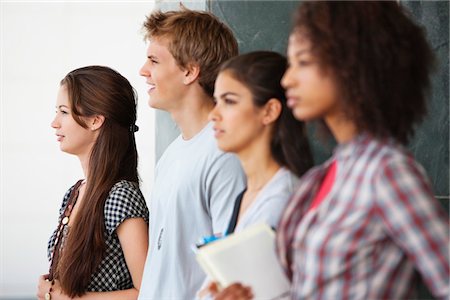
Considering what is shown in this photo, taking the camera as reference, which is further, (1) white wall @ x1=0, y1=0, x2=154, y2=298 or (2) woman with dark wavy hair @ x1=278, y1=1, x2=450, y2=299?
(1) white wall @ x1=0, y1=0, x2=154, y2=298

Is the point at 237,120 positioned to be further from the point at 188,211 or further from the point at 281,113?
the point at 188,211

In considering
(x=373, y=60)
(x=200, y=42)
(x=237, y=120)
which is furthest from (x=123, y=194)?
(x=373, y=60)

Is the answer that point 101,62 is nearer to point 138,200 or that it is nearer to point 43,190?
point 43,190

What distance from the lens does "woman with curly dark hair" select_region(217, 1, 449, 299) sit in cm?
158

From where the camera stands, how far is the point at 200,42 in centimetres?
276

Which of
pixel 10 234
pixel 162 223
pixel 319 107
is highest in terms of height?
pixel 319 107

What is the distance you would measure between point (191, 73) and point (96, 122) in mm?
626

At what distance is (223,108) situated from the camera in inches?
87.3

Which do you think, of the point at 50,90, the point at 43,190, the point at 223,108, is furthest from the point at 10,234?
the point at 223,108

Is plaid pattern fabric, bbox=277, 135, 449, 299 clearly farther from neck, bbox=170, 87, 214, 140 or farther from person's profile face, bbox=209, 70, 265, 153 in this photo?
neck, bbox=170, 87, 214, 140

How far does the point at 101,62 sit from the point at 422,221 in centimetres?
546

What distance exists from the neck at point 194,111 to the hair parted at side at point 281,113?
0.54 meters

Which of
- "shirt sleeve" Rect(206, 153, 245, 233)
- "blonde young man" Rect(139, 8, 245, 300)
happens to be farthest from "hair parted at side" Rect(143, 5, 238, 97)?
"shirt sleeve" Rect(206, 153, 245, 233)

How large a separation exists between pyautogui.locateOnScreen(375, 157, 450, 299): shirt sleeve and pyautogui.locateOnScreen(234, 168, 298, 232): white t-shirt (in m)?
0.50
